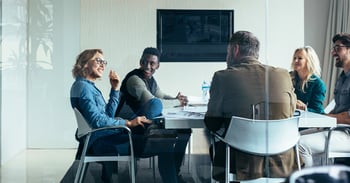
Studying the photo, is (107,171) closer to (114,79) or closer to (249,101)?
(114,79)

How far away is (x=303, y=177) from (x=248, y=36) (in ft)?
8.42

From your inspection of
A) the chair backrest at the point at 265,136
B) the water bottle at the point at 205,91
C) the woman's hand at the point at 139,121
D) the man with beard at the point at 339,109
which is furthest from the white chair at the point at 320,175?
the woman's hand at the point at 139,121

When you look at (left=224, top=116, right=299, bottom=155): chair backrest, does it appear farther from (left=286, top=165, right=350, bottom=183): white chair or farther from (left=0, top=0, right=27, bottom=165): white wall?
(left=0, top=0, right=27, bottom=165): white wall

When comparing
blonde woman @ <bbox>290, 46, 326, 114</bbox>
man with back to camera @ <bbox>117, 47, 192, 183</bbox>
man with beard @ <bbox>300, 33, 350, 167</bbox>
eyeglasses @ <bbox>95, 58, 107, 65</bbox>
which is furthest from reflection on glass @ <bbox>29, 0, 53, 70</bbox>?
man with beard @ <bbox>300, 33, 350, 167</bbox>

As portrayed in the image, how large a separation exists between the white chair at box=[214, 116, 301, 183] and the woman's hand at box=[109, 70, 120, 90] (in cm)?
124

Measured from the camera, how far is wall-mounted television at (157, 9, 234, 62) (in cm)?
457

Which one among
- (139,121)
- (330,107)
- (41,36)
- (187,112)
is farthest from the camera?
(41,36)

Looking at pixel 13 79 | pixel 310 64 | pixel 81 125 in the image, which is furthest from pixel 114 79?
pixel 310 64

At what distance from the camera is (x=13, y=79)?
15.7ft

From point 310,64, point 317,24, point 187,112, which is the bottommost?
point 187,112

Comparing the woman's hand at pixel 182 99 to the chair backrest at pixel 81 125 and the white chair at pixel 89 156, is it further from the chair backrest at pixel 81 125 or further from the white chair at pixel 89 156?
the chair backrest at pixel 81 125

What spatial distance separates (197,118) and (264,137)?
64 cm

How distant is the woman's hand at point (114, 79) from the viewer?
444cm

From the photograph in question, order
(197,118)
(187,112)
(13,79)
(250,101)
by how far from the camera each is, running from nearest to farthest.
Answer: (250,101) < (197,118) < (187,112) < (13,79)
